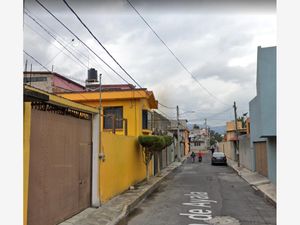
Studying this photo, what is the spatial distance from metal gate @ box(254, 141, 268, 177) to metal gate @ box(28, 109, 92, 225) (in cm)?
1292

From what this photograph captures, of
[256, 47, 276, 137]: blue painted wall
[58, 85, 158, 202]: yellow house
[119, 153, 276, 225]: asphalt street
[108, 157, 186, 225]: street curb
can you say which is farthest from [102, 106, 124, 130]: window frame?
[256, 47, 276, 137]: blue painted wall

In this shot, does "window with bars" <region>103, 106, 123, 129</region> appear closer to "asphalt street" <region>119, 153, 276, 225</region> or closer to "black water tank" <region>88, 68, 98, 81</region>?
"black water tank" <region>88, 68, 98, 81</region>

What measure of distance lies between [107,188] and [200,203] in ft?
10.9

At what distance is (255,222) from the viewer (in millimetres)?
9055

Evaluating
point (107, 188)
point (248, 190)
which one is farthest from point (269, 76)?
point (107, 188)

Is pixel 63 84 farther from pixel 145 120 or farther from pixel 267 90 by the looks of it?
pixel 267 90

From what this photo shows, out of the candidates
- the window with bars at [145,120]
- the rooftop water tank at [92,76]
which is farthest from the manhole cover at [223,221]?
the rooftop water tank at [92,76]

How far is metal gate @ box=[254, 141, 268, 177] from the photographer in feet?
65.1

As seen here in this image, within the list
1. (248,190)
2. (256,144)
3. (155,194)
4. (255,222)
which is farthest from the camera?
(256,144)

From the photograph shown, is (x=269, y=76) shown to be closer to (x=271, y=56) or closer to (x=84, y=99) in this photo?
(x=271, y=56)

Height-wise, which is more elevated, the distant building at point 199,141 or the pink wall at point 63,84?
the pink wall at point 63,84

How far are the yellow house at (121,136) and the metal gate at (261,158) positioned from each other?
7.17 meters

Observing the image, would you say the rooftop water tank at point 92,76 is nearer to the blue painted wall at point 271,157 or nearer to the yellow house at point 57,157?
the blue painted wall at point 271,157

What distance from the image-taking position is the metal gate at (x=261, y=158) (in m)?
19.9
